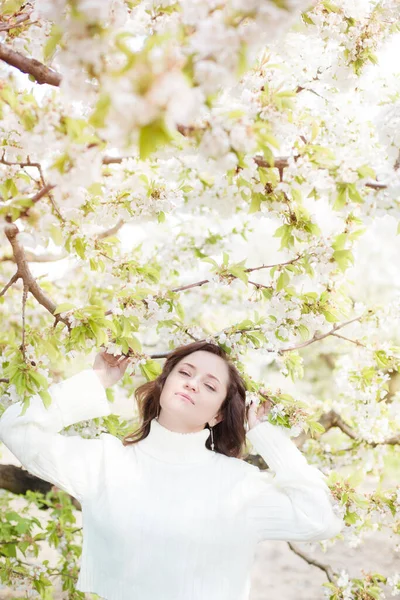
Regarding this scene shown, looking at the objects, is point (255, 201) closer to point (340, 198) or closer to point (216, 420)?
point (340, 198)

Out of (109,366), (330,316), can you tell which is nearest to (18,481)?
(109,366)

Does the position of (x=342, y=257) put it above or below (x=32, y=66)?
below

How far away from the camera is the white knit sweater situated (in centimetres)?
199

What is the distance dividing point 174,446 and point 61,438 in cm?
40

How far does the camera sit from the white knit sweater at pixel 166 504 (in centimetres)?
199

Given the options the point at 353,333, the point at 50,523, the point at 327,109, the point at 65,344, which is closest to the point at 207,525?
the point at 65,344

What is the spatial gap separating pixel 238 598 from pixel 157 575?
0.30 meters

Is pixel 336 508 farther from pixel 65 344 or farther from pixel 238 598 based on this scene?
pixel 65 344

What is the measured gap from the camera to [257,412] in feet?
7.36

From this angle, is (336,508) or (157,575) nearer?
(157,575)

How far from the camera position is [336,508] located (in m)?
2.13

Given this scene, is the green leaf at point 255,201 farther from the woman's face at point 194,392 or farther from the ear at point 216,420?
the ear at point 216,420

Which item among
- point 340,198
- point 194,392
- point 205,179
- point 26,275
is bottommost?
point 194,392

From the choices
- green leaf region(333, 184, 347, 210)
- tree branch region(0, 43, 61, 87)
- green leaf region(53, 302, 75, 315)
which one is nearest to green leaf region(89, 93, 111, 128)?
tree branch region(0, 43, 61, 87)
